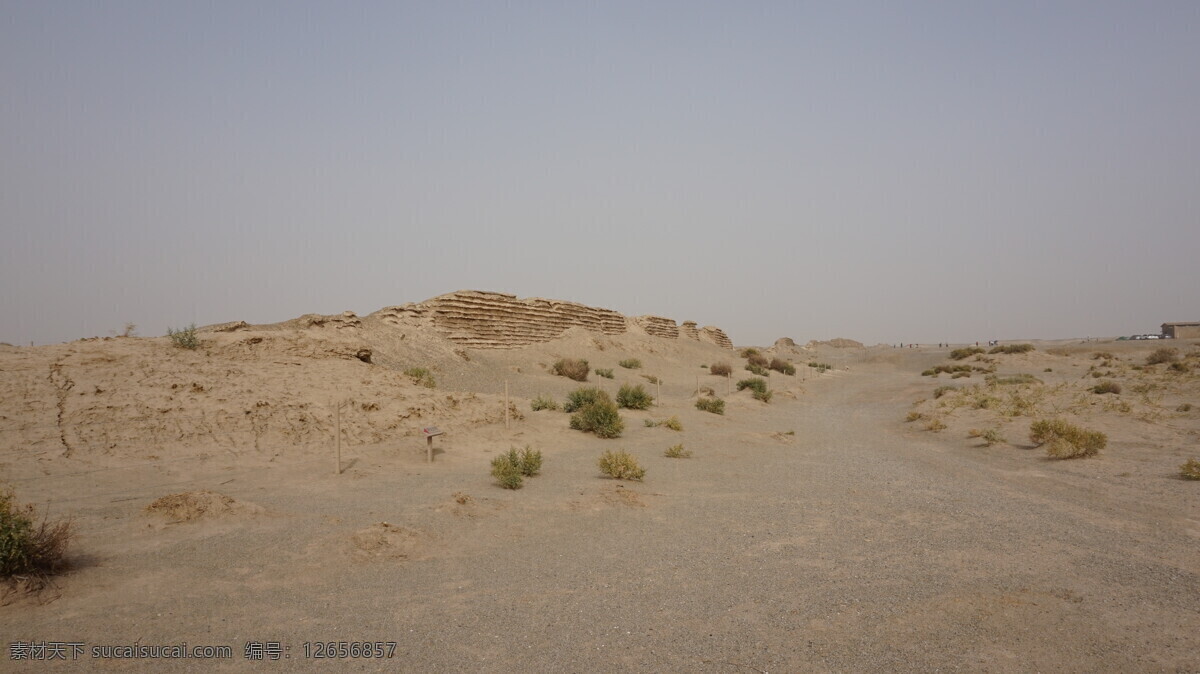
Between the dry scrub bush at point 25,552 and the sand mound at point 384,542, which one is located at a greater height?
the dry scrub bush at point 25,552

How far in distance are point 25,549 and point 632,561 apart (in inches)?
244

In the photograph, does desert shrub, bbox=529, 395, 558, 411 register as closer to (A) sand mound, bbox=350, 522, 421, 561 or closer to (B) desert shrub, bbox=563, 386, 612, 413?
(B) desert shrub, bbox=563, 386, 612, 413

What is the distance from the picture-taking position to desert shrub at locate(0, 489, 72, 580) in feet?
19.0

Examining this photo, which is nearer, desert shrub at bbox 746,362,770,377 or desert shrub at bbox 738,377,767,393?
desert shrub at bbox 738,377,767,393

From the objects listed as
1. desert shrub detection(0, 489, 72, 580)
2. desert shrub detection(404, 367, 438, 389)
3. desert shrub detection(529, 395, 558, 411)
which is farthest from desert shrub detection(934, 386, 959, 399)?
desert shrub detection(0, 489, 72, 580)

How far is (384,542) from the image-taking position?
785 centimetres

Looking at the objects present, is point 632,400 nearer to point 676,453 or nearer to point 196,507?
point 676,453

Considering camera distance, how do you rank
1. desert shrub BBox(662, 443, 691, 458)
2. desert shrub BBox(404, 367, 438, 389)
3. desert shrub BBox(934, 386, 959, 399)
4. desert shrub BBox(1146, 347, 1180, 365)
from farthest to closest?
desert shrub BBox(1146, 347, 1180, 365) → desert shrub BBox(934, 386, 959, 399) → desert shrub BBox(404, 367, 438, 389) → desert shrub BBox(662, 443, 691, 458)

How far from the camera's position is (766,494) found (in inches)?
454

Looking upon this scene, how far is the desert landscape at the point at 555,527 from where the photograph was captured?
5309 mm

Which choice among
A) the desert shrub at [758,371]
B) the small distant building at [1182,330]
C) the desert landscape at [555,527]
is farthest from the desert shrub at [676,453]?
the small distant building at [1182,330]

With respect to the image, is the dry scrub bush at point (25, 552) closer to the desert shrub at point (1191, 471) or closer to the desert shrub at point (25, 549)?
the desert shrub at point (25, 549)

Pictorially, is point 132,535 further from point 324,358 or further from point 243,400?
point 324,358

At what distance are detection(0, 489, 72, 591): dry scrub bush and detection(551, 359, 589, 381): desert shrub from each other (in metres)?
30.6
